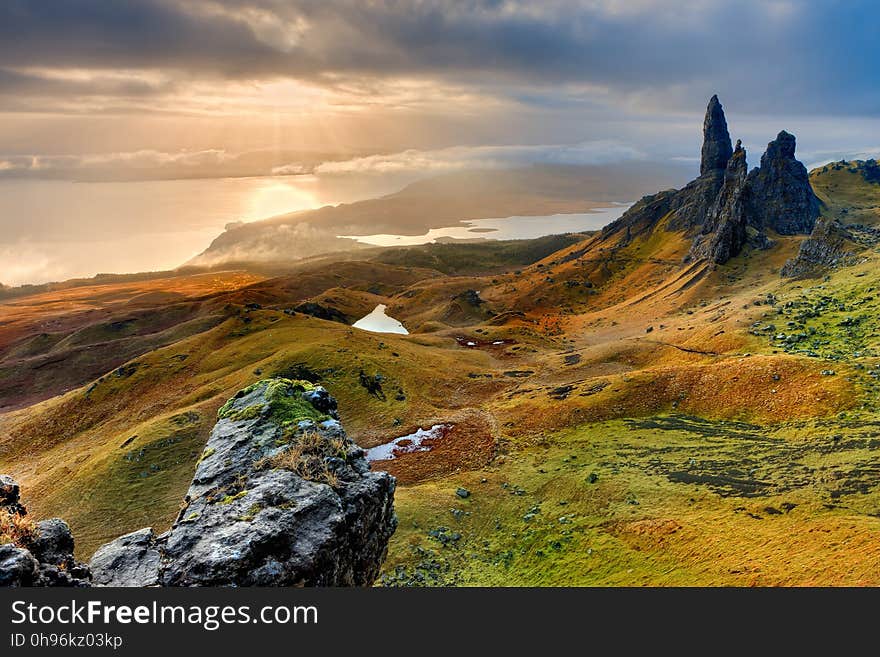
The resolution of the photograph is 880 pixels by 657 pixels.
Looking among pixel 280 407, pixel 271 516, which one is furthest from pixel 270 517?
pixel 280 407

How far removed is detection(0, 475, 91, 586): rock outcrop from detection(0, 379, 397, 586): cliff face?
9 centimetres

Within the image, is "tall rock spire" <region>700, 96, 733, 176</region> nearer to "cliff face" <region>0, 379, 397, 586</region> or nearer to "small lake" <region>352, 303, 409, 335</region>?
Result: "small lake" <region>352, 303, 409, 335</region>

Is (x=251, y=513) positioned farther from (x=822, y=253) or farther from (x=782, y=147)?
(x=782, y=147)

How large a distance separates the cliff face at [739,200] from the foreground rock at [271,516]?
13665cm

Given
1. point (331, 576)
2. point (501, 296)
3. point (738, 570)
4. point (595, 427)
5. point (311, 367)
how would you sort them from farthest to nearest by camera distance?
point (501, 296) < point (311, 367) < point (595, 427) < point (738, 570) < point (331, 576)

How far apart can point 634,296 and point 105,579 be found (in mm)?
146847

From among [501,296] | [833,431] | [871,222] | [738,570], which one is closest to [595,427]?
[833,431]

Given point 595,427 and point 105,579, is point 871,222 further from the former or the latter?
point 105,579

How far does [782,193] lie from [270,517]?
8591 inches

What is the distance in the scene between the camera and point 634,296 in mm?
141125

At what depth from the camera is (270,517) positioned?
12266 millimetres

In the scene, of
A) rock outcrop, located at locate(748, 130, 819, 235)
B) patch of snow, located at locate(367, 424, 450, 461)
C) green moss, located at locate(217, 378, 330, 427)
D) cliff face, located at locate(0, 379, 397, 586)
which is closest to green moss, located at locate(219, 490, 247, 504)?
cliff face, located at locate(0, 379, 397, 586)

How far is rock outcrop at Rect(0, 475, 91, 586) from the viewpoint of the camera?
9.55 m

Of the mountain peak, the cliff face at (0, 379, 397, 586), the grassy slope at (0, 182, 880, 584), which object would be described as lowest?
the grassy slope at (0, 182, 880, 584)
